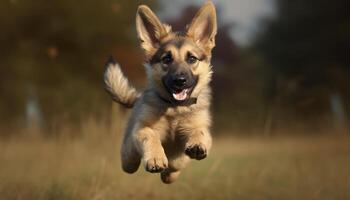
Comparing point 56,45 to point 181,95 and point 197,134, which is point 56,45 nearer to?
point 181,95

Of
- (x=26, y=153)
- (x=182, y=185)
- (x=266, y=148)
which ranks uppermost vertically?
(x=266, y=148)

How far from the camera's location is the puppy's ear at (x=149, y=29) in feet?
21.7

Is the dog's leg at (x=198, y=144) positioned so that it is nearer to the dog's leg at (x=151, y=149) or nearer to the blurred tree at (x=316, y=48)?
the dog's leg at (x=151, y=149)

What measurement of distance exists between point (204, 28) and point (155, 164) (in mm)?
1903

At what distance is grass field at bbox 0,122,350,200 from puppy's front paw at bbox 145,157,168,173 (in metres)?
2.37

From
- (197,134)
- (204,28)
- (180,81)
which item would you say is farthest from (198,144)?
(204,28)

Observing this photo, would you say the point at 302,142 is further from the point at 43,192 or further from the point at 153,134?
the point at 153,134

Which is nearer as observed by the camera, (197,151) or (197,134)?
(197,151)

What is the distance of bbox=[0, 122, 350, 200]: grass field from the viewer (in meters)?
8.62

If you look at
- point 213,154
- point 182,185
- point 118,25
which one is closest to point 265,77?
point 118,25

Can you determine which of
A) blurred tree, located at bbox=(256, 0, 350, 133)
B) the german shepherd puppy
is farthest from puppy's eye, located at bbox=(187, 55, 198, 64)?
blurred tree, located at bbox=(256, 0, 350, 133)

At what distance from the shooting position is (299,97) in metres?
25.5

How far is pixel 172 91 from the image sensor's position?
6277mm

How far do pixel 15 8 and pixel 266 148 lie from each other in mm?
15985
